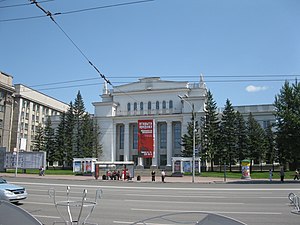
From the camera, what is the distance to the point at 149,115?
69312 millimetres

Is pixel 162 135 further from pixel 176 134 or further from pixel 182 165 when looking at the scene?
pixel 182 165

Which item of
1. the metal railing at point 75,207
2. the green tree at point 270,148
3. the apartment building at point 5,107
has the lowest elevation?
the metal railing at point 75,207

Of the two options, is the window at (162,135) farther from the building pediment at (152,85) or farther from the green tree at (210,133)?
the green tree at (210,133)

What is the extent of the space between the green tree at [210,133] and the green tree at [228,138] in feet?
4.22

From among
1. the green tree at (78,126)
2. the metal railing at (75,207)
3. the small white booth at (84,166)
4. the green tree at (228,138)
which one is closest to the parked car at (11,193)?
the metal railing at (75,207)

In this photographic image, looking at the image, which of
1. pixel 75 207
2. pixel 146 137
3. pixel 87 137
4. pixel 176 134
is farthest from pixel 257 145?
pixel 75 207

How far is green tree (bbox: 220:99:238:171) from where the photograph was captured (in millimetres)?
59156

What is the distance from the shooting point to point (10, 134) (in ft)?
251

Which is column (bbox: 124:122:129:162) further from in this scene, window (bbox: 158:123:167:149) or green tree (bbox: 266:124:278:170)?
green tree (bbox: 266:124:278:170)

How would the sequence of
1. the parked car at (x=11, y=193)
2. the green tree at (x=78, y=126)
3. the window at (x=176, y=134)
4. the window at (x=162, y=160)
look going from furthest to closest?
the window at (x=176, y=134)
the window at (x=162, y=160)
the green tree at (x=78, y=126)
the parked car at (x=11, y=193)

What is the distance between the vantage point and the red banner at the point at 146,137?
163 feet

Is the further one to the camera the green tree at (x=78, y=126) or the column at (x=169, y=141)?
the column at (x=169, y=141)

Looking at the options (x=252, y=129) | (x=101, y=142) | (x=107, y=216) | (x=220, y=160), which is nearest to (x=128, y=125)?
(x=101, y=142)

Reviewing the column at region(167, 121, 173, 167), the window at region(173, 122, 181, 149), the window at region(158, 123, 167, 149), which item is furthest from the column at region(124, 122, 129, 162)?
the window at region(173, 122, 181, 149)
